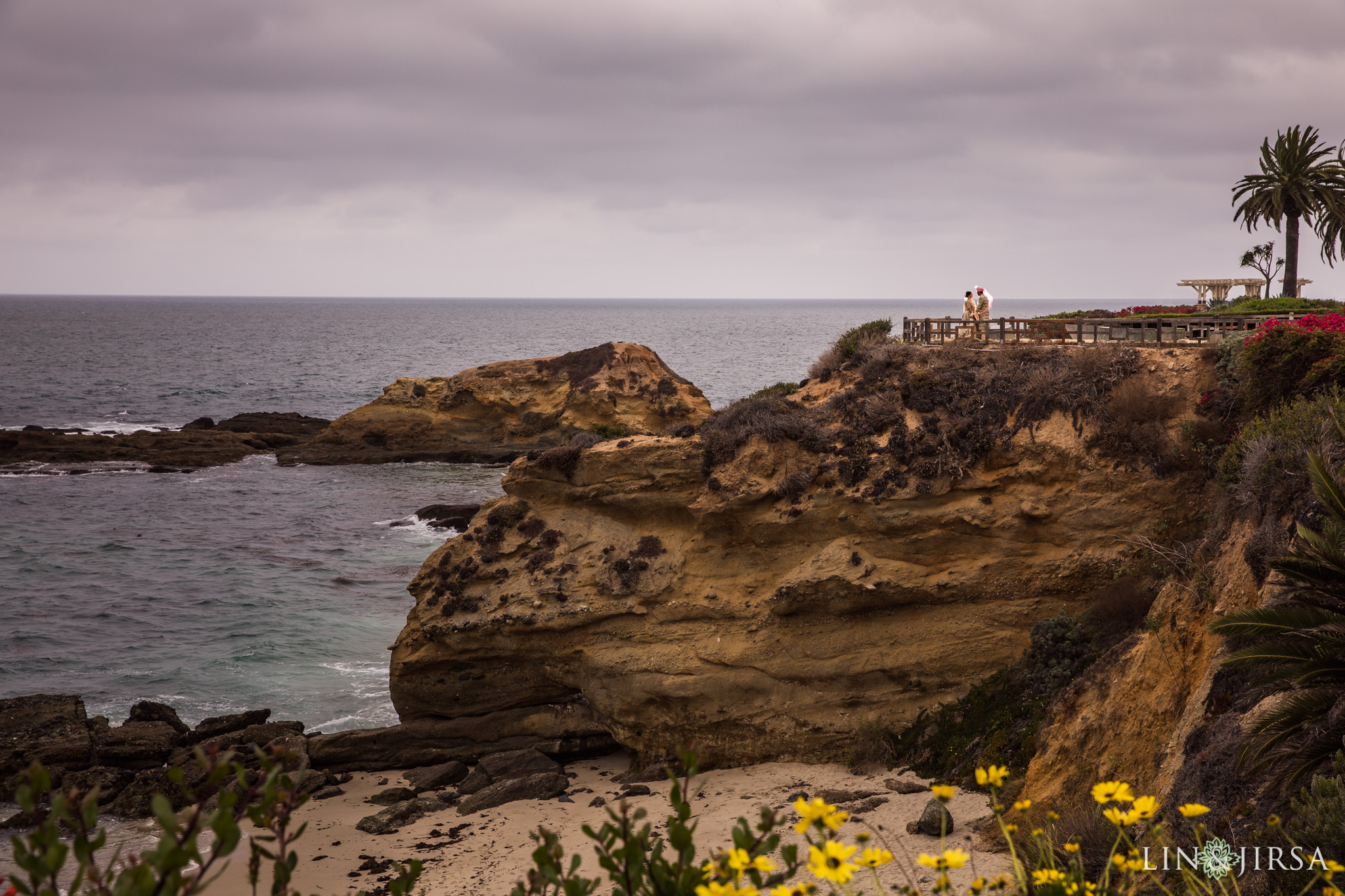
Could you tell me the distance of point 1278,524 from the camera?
12016 mm

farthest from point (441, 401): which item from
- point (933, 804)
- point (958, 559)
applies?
point (933, 804)

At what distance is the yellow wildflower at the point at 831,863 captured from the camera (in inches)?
139

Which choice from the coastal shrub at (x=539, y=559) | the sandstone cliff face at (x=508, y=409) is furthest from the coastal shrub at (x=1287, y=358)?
the sandstone cliff face at (x=508, y=409)

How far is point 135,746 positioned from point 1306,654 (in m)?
20.8

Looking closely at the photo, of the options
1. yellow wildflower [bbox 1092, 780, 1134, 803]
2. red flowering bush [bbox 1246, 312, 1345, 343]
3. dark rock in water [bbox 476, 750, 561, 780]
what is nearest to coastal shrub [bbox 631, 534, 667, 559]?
dark rock in water [bbox 476, 750, 561, 780]

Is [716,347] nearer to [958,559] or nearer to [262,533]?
[262,533]

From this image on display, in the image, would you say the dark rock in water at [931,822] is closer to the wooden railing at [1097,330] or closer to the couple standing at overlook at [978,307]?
the wooden railing at [1097,330]

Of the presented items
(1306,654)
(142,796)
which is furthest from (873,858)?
(142,796)

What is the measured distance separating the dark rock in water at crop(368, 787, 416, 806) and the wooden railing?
16.7 meters

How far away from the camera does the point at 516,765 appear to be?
60.5 feet

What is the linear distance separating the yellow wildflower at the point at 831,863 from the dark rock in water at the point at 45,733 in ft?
65.4

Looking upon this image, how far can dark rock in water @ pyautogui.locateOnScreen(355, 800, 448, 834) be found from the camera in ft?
53.8

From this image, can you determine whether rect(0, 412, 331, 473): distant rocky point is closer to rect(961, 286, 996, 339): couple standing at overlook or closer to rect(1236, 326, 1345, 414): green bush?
rect(961, 286, 996, 339): couple standing at overlook

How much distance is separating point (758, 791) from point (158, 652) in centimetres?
1885
